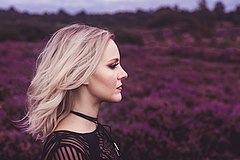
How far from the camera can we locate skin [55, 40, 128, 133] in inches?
65.8

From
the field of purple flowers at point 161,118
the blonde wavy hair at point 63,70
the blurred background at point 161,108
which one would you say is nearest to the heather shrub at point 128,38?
the blurred background at point 161,108

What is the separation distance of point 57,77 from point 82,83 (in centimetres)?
8

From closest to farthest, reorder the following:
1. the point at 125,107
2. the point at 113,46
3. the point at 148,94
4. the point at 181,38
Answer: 1. the point at 113,46
2. the point at 125,107
3. the point at 148,94
4. the point at 181,38

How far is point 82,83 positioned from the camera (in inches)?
64.9

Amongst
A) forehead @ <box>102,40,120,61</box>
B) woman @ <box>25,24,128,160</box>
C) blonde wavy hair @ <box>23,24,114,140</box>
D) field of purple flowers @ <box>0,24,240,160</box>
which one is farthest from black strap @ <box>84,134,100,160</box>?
field of purple flowers @ <box>0,24,240,160</box>

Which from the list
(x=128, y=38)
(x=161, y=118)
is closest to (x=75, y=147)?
(x=161, y=118)

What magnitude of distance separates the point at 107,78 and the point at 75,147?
0.90ft

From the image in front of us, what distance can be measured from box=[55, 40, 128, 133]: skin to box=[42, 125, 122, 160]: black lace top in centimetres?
A: 5

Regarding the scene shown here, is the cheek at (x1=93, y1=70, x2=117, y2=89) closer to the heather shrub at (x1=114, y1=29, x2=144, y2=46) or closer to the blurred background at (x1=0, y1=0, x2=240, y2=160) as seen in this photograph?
the blurred background at (x1=0, y1=0, x2=240, y2=160)

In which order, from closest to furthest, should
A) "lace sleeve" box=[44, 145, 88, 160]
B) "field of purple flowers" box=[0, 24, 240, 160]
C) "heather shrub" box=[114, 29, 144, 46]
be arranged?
"lace sleeve" box=[44, 145, 88, 160]
"field of purple flowers" box=[0, 24, 240, 160]
"heather shrub" box=[114, 29, 144, 46]

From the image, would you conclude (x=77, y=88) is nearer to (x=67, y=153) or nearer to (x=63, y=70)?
(x=63, y=70)

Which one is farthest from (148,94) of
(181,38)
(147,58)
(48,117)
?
(181,38)

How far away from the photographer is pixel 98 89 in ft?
5.56

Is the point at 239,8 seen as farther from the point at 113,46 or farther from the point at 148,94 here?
the point at 113,46
